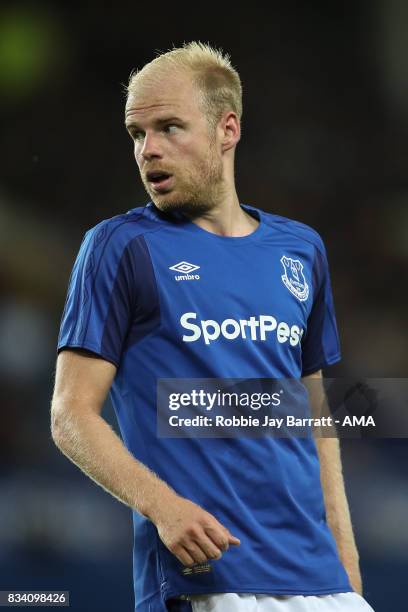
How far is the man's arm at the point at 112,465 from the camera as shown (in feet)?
4.37

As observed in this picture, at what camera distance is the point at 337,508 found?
1.87 m

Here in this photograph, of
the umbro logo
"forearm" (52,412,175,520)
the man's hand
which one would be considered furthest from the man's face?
the man's hand

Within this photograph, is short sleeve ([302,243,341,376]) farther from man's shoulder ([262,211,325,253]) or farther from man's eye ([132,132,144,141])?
man's eye ([132,132,144,141])

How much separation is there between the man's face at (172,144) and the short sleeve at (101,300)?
15cm

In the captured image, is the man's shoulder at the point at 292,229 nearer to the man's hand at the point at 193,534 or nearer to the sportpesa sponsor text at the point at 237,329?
the sportpesa sponsor text at the point at 237,329

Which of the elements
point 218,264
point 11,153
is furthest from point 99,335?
point 11,153

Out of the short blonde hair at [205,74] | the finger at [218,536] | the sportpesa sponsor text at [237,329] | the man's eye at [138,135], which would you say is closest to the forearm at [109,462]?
the finger at [218,536]

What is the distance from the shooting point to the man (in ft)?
5.00

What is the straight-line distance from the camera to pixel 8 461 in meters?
3.85

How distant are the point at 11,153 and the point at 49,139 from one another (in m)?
0.21

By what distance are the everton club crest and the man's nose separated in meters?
0.33

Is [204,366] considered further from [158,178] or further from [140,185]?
[140,185]

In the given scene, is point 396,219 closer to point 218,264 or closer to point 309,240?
point 309,240

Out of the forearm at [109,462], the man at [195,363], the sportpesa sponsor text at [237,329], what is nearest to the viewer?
the forearm at [109,462]
